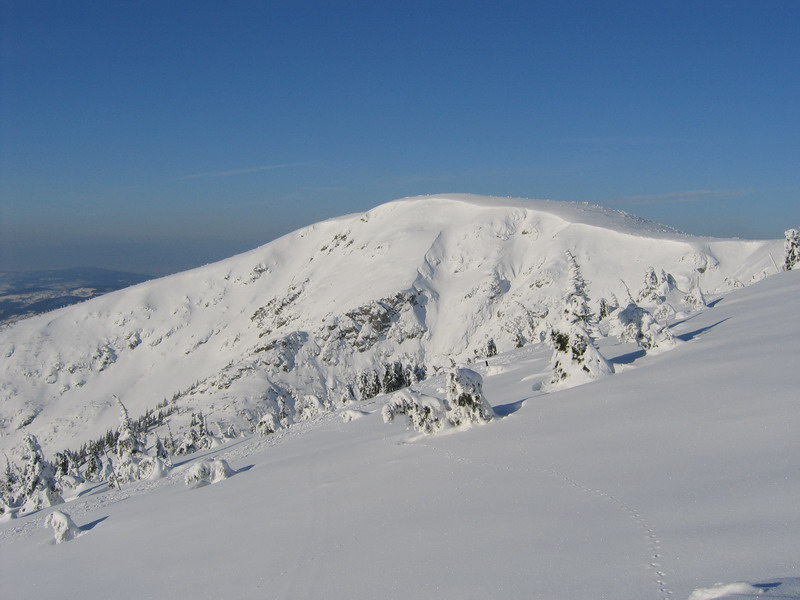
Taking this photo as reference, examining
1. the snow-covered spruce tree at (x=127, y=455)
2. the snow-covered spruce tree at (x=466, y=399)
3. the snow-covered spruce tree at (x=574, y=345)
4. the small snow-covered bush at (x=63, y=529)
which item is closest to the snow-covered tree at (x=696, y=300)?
the snow-covered spruce tree at (x=574, y=345)

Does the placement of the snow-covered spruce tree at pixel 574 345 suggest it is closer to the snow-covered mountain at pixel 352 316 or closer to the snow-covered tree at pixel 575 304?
the snow-covered tree at pixel 575 304

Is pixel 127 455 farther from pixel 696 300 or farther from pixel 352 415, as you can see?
pixel 696 300

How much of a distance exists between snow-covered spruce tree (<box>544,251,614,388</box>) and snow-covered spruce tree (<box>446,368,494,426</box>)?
3.64 metres

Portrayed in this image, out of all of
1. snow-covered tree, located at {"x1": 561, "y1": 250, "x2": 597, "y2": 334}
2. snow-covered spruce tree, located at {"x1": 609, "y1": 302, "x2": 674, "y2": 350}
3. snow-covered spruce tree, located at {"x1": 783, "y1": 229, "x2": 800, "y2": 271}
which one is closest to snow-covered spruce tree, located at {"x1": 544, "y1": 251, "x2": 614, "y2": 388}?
snow-covered tree, located at {"x1": 561, "y1": 250, "x2": 597, "y2": 334}

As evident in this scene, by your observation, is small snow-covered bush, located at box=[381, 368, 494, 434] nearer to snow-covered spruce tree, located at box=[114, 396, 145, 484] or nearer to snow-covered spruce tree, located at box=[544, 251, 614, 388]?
snow-covered spruce tree, located at box=[544, 251, 614, 388]

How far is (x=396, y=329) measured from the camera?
15788 cm

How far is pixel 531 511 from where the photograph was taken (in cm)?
1059

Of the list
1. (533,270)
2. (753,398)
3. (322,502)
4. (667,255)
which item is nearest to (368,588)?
(322,502)

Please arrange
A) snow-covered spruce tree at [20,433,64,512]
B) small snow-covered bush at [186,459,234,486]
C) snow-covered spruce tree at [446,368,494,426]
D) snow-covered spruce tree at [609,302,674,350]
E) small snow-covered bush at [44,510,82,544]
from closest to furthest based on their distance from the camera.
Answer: snow-covered spruce tree at [446,368,494,426] < small snow-covered bush at [44,510,82,544] < snow-covered spruce tree at [609,302,674,350] < small snow-covered bush at [186,459,234,486] < snow-covered spruce tree at [20,433,64,512]

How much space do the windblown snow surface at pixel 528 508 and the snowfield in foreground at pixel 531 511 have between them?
0.05 m

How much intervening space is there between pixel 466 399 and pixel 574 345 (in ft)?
15.4

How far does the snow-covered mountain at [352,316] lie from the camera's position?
441 ft

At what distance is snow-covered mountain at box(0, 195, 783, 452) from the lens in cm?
13450

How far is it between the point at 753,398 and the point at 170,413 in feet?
462
